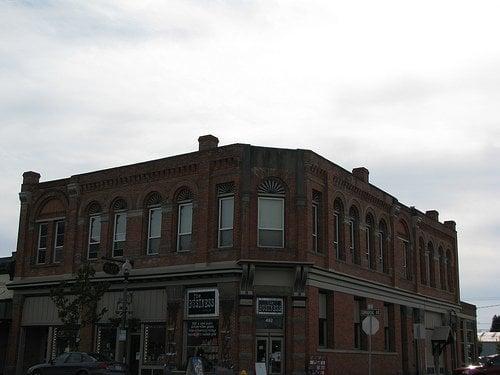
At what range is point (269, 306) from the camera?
88.7ft

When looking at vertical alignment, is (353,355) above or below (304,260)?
below

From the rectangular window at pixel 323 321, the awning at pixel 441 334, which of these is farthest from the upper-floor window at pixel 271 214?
the awning at pixel 441 334

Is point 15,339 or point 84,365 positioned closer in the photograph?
point 84,365

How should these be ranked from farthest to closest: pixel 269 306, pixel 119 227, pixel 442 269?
pixel 442 269 → pixel 119 227 → pixel 269 306

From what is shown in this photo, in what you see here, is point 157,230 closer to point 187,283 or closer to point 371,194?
point 187,283

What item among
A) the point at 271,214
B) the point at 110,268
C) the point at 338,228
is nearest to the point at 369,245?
the point at 338,228

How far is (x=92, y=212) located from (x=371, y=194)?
47.4ft

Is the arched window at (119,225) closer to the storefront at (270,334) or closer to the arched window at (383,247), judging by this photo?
the storefront at (270,334)

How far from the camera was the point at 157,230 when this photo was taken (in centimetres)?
3084

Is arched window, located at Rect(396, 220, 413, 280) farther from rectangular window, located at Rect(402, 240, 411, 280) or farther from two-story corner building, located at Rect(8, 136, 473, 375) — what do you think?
two-story corner building, located at Rect(8, 136, 473, 375)

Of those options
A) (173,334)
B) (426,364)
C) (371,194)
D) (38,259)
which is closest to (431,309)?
(426,364)

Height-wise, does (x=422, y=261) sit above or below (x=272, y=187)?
below

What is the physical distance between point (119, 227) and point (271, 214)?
8.34 m

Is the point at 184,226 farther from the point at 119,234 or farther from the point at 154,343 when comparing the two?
the point at 154,343
